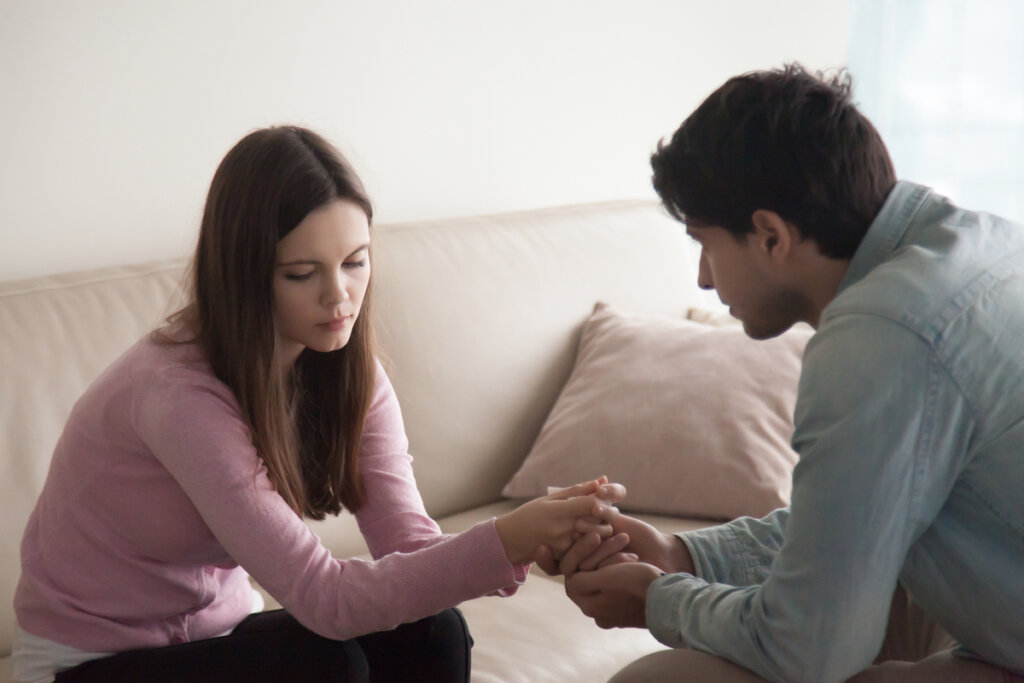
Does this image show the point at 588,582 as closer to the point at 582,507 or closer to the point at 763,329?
the point at 582,507

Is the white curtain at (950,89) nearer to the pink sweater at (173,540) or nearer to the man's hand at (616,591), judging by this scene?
the man's hand at (616,591)

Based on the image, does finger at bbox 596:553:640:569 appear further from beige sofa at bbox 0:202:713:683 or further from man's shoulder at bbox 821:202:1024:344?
man's shoulder at bbox 821:202:1024:344

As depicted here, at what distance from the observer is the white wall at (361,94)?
6.38 feet

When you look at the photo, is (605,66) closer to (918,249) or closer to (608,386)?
(608,386)

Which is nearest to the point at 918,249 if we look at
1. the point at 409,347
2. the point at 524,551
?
the point at 524,551

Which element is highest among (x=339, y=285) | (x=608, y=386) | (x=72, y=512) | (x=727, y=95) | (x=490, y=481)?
(x=727, y=95)

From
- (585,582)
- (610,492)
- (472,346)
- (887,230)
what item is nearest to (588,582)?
(585,582)

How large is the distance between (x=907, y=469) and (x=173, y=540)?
0.85 metres

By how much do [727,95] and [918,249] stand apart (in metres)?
0.26

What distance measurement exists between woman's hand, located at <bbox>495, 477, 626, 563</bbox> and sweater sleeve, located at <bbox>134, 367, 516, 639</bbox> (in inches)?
1.0

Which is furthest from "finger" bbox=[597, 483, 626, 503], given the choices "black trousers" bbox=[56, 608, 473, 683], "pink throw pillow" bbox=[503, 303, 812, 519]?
"pink throw pillow" bbox=[503, 303, 812, 519]

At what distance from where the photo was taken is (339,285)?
1375 millimetres

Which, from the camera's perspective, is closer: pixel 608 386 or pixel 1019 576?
pixel 1019 576

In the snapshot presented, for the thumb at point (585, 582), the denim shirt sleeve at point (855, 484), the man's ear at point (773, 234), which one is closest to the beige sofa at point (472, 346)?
the thumb at point (585, 582)
